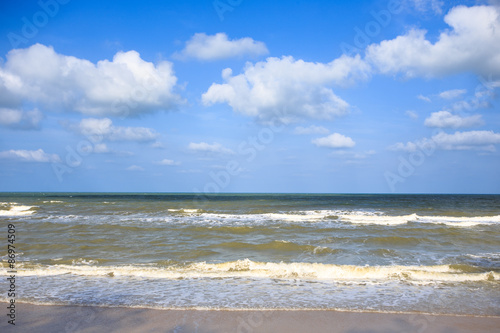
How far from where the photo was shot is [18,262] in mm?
11195

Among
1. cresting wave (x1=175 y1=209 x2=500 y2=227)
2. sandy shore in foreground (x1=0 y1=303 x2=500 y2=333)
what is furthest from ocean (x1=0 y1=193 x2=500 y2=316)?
cresting wave (x1=175 y1=209 x2=500 y2=227)

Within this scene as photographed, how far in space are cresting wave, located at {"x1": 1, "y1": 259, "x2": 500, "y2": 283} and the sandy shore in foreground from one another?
2876mm

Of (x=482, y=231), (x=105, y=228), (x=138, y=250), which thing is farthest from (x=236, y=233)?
(x=482, y=231)

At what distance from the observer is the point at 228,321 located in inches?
238

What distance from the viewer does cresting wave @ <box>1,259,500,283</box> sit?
9.26 meters

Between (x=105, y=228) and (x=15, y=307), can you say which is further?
(x=105, y=228)

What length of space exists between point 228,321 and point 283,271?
4.26 metres

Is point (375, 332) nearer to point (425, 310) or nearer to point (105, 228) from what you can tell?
point (425, 310)

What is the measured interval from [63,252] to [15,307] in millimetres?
6984

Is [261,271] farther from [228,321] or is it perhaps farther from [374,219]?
[374,219]

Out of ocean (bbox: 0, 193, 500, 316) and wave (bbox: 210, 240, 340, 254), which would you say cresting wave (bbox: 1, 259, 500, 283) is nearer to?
ocean (bbox: 0, 193, 500, 316)

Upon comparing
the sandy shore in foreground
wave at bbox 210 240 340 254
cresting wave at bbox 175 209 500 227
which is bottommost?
cresting wave at bbox 175 209 500 227

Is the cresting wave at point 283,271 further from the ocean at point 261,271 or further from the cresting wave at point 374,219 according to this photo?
the cresting wave at point 374,219

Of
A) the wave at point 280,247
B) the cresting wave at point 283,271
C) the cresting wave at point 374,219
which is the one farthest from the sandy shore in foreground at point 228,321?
the cresting wave at point 374,219
